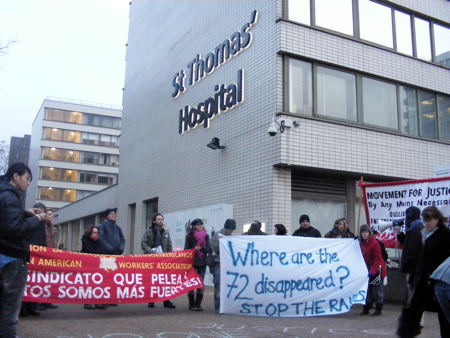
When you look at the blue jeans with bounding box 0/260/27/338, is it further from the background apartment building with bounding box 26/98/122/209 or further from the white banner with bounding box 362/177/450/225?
the background apartment building with bounding box 26/98/122/209

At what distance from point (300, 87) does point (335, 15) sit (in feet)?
9.09

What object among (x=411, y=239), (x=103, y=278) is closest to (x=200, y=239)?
(x=103, y=278)

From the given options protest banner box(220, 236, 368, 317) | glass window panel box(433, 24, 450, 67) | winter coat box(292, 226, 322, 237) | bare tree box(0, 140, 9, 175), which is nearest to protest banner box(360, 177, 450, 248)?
winter coat box(292, 226, 322, 237)

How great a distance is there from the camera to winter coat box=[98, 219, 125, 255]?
9867mm

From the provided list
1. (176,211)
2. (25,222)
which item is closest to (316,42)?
(176,211)

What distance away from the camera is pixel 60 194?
213ft

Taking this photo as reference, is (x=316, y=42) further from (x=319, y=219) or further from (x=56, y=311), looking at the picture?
(x=56, y=311)

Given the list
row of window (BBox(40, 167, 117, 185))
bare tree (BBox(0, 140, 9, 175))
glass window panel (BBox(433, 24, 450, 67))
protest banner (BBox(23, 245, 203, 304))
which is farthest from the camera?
row of window (BBox(40, 167, 117, 185))

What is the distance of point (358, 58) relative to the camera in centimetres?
1496

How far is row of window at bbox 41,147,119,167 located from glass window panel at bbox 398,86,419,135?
54305 mm

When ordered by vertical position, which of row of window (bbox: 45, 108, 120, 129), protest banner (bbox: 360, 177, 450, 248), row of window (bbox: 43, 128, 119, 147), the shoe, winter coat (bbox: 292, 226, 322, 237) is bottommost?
the shoe

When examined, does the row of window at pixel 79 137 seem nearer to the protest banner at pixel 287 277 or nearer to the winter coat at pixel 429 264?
the protest banner at pixel 287 277

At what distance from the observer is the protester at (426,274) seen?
16.7 feet

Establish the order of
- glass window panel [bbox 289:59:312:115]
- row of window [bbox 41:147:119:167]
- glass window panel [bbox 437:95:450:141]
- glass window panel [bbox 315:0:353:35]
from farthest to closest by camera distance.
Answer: row of window [bbox 41:147:119:167], glass window panel [bbox 437:95:450:141], glass window panel [bbox 315:0:353:35], glass window panel [bbox 289:59:312:115]
